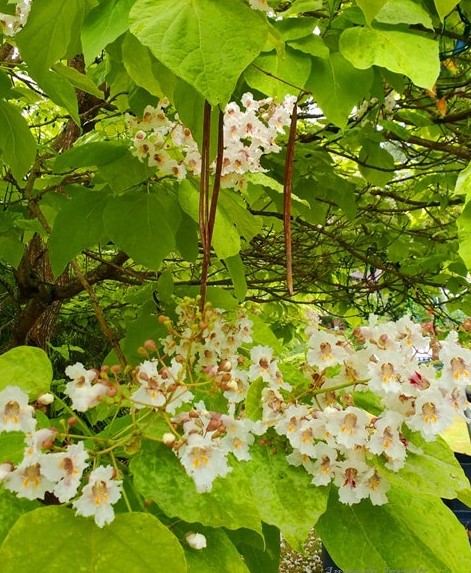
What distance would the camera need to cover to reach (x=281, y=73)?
1.97 ft

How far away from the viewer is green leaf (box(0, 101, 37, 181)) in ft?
2.68

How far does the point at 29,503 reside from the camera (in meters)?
0.44

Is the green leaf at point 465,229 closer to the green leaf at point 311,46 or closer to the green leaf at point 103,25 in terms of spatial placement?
the green leaf at point 311,46

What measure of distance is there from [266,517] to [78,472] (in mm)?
140

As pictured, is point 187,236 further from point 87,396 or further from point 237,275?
point 87,396

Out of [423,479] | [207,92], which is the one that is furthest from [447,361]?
[207,92]

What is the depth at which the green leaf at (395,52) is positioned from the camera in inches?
20.4

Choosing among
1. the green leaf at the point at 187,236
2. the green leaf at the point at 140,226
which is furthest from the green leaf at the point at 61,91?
the green leaf at the point at 187,236

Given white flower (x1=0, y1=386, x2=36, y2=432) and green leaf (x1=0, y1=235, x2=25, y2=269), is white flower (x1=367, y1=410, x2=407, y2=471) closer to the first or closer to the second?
white flower (x1=0, y1=386, x2=36, y2=432)

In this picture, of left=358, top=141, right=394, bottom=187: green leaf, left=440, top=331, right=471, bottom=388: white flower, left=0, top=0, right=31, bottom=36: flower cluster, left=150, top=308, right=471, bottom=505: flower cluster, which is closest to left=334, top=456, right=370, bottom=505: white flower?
left=150, top=308, right=471, bottom=505: flower cluster

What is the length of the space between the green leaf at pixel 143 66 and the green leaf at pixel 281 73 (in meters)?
0.09

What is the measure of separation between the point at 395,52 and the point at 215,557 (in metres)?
0.45

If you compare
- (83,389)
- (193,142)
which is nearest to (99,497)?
(83,389)

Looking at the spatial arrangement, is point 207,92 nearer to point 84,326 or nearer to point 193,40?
point 193,40
